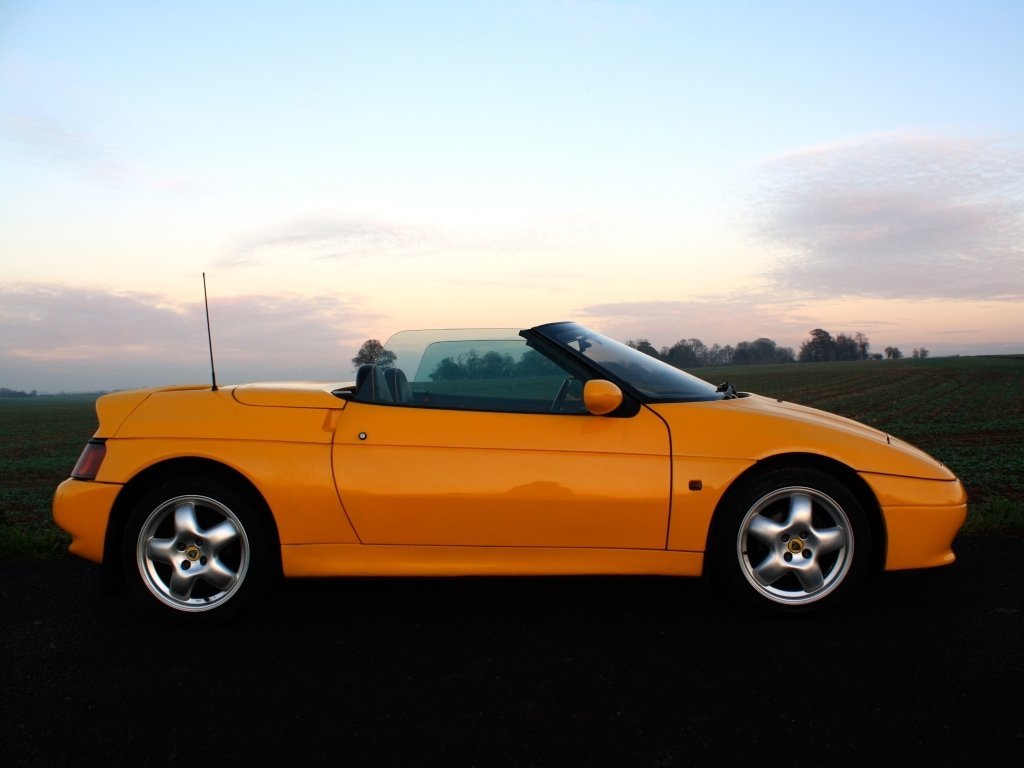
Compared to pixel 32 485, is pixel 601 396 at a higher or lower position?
higher

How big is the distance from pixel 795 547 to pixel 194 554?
2722mm

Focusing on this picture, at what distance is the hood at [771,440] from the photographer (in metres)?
3.50

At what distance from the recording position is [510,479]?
345 cm

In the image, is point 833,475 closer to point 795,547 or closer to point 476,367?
point 795,547

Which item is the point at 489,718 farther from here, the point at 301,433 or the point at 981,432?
the point at 981,432

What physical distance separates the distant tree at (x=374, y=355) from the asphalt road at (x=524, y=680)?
3.86ft

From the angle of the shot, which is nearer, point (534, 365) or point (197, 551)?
point (197, 551)

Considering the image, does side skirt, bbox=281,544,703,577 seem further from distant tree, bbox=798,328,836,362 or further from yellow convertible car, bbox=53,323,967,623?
distant tree, bbox=798,328,836,362

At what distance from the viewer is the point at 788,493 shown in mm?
3502

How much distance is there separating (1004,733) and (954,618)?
1.12 metres

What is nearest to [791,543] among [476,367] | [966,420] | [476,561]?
[476,561]

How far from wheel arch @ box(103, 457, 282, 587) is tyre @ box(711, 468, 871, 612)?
2.05 metres

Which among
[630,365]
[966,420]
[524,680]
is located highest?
[630,365]

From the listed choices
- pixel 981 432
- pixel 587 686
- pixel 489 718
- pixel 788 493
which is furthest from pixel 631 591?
pixel 981 432
